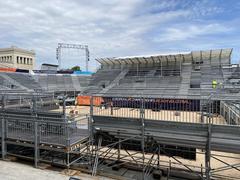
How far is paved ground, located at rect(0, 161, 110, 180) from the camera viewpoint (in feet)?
20.2

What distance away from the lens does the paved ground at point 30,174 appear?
6.15m

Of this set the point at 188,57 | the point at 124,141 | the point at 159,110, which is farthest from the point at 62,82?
the point at 124,141

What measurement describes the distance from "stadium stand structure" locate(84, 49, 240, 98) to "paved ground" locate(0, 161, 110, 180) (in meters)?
19.0

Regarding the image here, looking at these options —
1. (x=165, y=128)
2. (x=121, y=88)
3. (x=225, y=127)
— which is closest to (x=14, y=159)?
(x=165, y=128)

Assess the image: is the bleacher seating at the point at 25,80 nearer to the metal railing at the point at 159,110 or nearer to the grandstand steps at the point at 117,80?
the grandstand steps at the point at 117,80

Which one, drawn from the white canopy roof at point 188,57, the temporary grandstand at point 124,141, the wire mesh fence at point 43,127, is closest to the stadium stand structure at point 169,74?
the white canopy roof at point 188,57

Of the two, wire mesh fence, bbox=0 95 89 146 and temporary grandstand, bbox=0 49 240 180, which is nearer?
temporary grandstand, bbox=0 49 240 180

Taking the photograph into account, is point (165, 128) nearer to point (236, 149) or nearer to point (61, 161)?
point (236, 149)

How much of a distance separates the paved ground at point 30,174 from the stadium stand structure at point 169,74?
18983 mm

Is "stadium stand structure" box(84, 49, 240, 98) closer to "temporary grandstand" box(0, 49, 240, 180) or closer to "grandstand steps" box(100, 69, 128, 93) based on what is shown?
"grandstand steps" box(100, 69, 128, 93)

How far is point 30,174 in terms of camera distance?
21.0ft

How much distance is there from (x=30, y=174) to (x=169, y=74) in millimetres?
28167

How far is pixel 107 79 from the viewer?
36406 mm

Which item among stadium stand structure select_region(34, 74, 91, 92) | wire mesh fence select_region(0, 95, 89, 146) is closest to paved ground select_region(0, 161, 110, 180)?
wire mesh fence select_region(0, 95, 89, 146)
